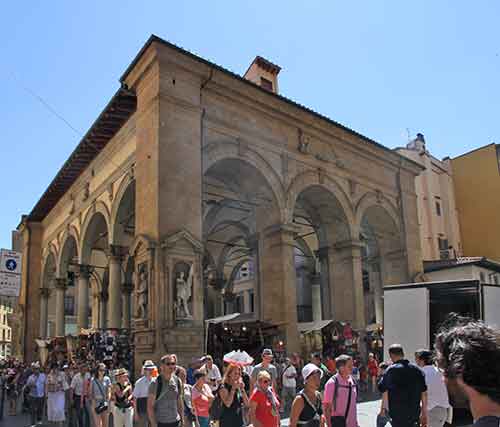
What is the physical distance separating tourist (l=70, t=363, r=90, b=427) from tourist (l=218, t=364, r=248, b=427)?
5965mm

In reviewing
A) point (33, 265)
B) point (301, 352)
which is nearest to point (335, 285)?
point (301, 352)

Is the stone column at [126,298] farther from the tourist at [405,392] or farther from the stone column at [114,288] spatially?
the tourist at [405,392]

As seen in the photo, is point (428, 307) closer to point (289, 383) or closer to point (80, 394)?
point (289, 383)

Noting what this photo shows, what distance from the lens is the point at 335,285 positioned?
2125 cm

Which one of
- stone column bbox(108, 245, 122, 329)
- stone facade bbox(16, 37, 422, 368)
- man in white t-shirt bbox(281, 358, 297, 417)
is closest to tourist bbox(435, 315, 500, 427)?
man in white t-shirt bbox(281, 358, 297, 417)

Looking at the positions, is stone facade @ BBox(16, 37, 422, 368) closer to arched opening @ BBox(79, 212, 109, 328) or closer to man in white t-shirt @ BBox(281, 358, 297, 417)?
arched opening @ BBox(79, 212, 109, 328)

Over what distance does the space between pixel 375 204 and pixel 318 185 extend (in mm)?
3987

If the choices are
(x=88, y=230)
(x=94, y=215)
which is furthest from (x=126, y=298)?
(x=94, y=215)

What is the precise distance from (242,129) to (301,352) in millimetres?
7803

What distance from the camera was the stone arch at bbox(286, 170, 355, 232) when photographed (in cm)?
1842

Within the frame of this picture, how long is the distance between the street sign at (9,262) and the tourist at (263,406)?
6.00 meters

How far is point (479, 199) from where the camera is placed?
3584cm

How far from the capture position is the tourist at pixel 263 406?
555 centimetres

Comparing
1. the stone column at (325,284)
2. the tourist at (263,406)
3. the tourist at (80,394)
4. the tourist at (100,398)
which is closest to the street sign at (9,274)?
the tourist at (100,398)
